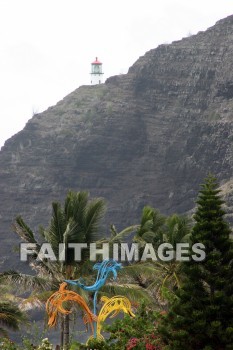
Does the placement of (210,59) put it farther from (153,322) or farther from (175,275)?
(153,322)

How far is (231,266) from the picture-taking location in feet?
80.5

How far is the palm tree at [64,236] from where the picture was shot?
1292 inches

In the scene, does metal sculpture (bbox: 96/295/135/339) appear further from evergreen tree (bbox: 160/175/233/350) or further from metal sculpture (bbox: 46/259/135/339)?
evergreen tree (bbox: 160/175/233/350)

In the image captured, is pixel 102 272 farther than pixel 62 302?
No

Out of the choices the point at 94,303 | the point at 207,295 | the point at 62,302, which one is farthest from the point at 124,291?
the point at 207,295

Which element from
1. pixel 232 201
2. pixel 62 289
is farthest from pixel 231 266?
pixel 232 201

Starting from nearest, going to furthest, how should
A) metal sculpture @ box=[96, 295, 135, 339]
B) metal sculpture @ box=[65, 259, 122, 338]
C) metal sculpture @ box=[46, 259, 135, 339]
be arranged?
metal sculpture @ box=[96, 295, 135, 339] → metal sculpture @ box=[46, 259, 135, 339] → metal sculpture @ box=[65, 259, 122, 338]

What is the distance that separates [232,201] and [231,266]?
135347 millimetres

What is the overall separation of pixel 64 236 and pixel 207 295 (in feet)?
31.0

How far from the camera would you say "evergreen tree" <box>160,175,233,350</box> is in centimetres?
2353

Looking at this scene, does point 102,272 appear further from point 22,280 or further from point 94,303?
point 22,280

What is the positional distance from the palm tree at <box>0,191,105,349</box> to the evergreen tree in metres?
8.91

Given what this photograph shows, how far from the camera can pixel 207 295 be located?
24453 millimetres

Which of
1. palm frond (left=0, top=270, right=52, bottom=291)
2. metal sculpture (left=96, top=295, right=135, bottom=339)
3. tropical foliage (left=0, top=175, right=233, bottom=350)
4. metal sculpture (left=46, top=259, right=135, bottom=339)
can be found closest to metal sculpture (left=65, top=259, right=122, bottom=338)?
metal sculpture (left=46, top=259, right=135, bottom=339)
